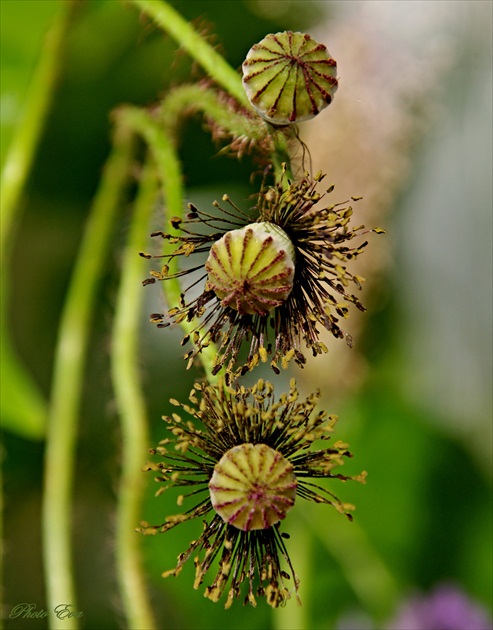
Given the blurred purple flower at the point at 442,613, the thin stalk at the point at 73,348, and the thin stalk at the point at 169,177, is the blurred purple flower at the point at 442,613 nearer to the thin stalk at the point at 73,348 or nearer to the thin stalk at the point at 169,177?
the thin stalk at the point at 73,348

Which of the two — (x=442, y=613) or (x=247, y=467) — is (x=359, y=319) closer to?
(x=442, y=613)

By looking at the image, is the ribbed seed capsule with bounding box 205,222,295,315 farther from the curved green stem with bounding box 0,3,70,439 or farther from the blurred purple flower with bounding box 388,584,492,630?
the blurred purple flower with bounding box 388,584,492,630

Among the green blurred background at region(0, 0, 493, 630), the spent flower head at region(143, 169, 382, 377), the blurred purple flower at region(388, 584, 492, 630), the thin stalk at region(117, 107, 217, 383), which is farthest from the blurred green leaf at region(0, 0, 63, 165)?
the blurred purple flower at region(388, 584, 492, 630)

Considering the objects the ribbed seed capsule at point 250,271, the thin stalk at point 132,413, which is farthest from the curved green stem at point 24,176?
the ribbed seed capsule at point 250,271

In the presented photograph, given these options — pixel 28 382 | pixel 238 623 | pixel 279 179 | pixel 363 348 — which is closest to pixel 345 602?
pixel 238 623

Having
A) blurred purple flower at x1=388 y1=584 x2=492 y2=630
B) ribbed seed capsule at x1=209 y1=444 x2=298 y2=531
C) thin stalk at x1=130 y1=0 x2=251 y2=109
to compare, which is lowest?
blurred purple flower at x1=388 y1=584 x2=492 y2=630
